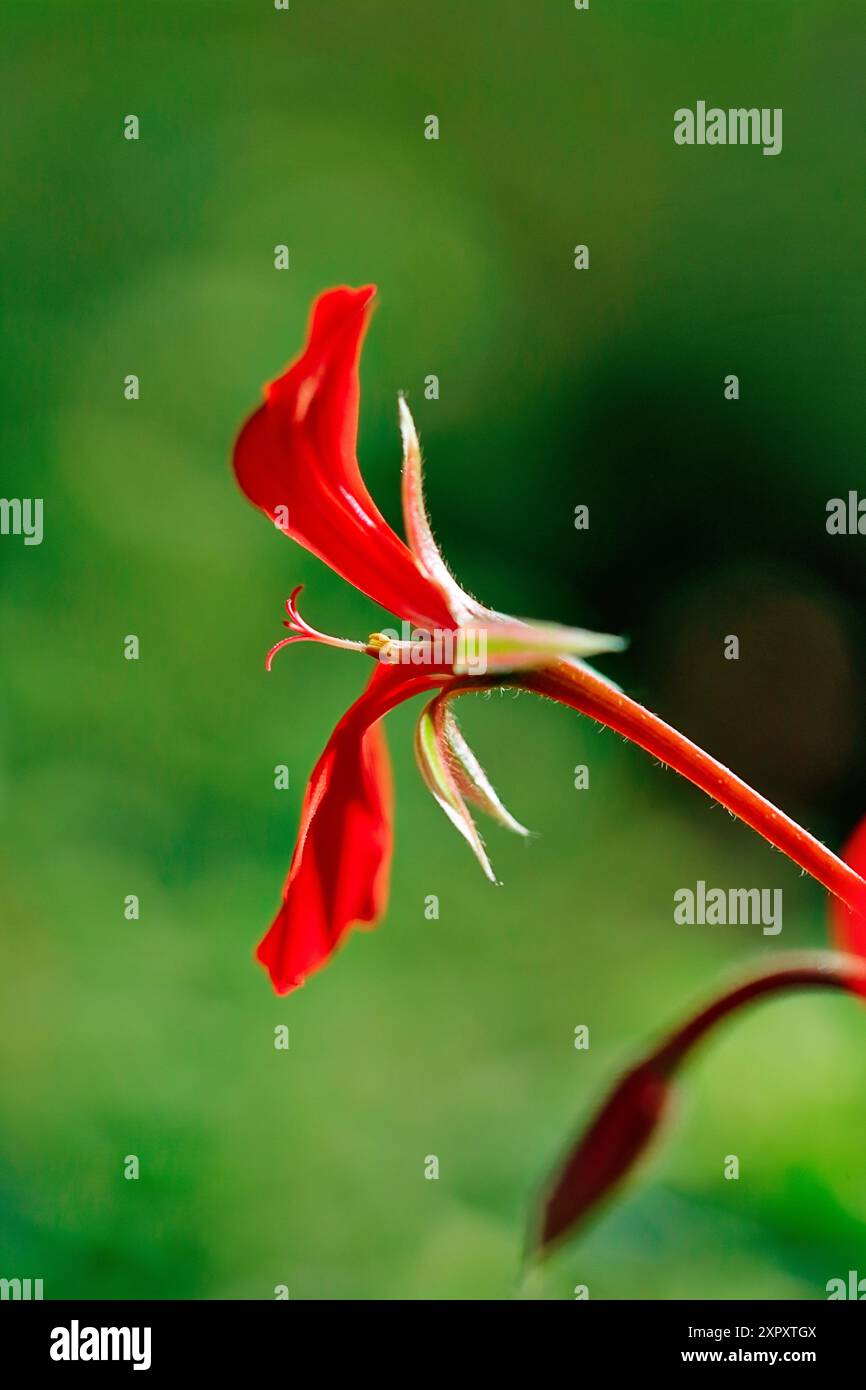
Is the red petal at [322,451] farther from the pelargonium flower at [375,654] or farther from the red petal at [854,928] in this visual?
the red petal at [854,928]

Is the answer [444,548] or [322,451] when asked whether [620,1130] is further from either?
[444,548]

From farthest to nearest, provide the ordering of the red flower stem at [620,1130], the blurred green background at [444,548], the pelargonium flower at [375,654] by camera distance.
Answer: the blurred green background at [444,548] < the pelargonium flower at [375,654] < the red flower stem at [620,1130]

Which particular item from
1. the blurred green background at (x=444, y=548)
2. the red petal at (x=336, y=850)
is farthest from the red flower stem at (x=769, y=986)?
the blurred green background at (x=444, y=548)

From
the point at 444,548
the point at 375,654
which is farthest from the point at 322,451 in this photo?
the point at 444,548

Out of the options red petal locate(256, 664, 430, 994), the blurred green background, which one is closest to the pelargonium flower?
red petal locate(256, 664, 430, 994)

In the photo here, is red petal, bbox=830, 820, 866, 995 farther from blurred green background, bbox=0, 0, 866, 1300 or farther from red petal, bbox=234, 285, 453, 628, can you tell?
blurred green background, bbox=0, 0, 866, 1300
